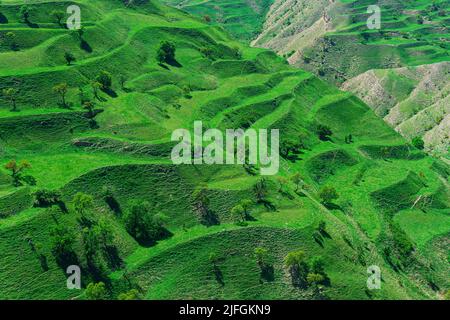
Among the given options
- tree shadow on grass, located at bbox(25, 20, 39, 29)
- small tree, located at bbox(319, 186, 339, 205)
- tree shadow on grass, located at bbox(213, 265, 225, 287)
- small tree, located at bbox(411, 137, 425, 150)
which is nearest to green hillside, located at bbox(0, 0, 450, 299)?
tree shadow on grass, located at bbox(213, 265, 225, 287)

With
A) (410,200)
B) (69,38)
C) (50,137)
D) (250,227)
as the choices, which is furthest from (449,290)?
(69,38)

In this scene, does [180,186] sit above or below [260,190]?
above

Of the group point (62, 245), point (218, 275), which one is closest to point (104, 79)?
point (62, 245)

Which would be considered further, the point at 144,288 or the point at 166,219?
the point at 166,219

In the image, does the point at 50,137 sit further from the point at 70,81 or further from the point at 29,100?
the point at 70,81

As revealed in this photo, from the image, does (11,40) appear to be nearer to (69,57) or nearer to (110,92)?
(69,57)

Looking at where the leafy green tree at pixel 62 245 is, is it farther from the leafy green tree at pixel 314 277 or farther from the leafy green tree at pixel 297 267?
the leafy green tree at pixel 314 277
